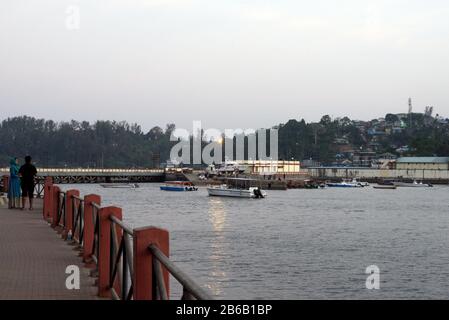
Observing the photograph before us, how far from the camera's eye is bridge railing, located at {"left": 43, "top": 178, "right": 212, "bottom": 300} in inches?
339

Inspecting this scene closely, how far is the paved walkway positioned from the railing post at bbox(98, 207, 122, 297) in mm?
233

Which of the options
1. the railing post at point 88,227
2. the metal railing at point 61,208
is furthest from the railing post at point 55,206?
Answer: the railing post at point 88,227

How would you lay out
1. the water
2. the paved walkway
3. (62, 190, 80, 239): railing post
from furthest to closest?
the water
(62, 190, 80, 239): railing post
the paved walkway

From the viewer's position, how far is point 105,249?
1404 centimetres

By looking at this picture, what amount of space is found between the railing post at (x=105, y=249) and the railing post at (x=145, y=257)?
403 centimetres

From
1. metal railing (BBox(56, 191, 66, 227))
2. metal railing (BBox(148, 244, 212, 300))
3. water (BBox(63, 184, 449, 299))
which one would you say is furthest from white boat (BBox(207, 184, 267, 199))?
metal railing (BBox(148, 244, 212, 300))

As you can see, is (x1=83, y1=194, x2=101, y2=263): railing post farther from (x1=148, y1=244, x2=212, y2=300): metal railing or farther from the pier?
(x1=148, y1=244, x2=212, y2=300): metal railing

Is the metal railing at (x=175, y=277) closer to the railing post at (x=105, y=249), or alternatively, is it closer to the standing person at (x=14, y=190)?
the railing post at (x=105, y=249)

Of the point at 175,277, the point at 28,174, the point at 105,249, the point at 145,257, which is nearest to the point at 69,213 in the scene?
the point at 105,249

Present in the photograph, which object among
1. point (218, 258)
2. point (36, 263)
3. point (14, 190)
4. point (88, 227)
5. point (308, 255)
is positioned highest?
point (14, 190)

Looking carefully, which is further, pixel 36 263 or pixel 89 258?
pixel 89 258

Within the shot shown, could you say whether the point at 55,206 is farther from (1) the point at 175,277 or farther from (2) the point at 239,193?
(2) the point at 239,193

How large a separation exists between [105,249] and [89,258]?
304cm
